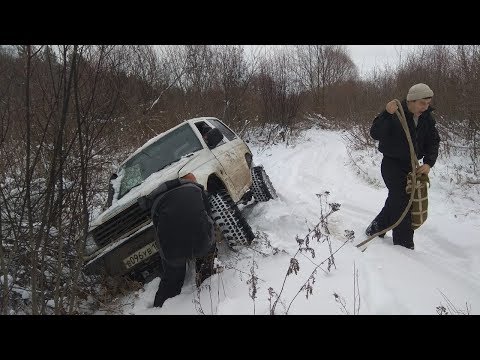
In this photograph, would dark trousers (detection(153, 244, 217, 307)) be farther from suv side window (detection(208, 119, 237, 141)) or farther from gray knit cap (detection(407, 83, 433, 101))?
suv side window (detection(208, 119, 237, 141))

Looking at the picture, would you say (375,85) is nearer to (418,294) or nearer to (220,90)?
(220,90)

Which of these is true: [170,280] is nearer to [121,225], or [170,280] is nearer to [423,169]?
[121,225]

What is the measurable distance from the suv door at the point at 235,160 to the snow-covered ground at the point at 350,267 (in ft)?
1.90

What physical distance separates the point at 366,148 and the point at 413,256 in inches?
311

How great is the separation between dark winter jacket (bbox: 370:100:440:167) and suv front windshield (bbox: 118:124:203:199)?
237 cm

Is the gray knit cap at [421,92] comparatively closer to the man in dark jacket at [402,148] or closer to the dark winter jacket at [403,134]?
the man in dark jacket at [402,148]

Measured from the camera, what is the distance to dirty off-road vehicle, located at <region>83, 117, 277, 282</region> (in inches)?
141

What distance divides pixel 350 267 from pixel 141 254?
215 centimetres

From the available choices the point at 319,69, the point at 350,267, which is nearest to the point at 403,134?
the point at 350,267

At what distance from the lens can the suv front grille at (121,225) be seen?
Answer: 3713 mm

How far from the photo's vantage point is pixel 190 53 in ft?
46.8

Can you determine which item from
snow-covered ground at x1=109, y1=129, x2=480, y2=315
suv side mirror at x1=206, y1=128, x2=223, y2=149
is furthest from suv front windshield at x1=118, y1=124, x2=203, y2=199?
snow-covered ground at x1=109, y1=129, x2=480, y2=315

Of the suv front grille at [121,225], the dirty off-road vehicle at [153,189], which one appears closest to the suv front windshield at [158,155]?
the dirty off-road vehicle at [153,189]
